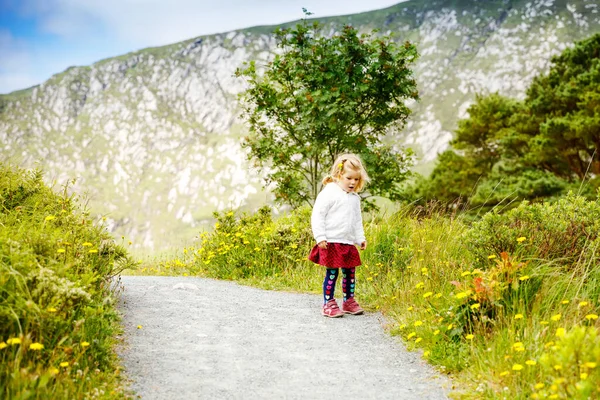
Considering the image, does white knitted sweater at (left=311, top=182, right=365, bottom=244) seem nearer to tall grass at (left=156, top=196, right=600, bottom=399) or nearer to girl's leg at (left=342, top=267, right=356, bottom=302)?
girl's leg at (left=342, top=267, right=356, bottom=302)

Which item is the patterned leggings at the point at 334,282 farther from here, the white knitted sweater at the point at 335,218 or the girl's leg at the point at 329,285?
the white knitted sweater at the point at 335,218

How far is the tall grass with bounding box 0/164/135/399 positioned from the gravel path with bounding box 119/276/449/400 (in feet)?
1.09

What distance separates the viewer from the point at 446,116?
191125mm

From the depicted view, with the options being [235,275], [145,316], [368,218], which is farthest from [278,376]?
[368,218]

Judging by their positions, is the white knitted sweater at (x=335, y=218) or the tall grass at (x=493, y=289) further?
the white knitted sweater at (x=335, y=218)

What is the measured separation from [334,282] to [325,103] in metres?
6.45

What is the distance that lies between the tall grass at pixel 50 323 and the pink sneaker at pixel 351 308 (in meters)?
2.64

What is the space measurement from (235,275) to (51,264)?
524cm

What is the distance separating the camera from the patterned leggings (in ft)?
20.9

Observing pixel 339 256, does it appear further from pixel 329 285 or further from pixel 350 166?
pixel 350 166

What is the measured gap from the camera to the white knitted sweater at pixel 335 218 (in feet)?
20.9

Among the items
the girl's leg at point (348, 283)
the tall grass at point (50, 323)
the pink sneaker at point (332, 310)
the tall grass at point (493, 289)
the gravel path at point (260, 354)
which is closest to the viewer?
the tall grass at point (50, 323)

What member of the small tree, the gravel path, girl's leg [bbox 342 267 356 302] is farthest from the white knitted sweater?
the small tree

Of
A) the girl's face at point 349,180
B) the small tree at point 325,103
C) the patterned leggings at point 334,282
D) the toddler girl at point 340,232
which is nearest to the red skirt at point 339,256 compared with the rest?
the toddler girl at point 340,232
